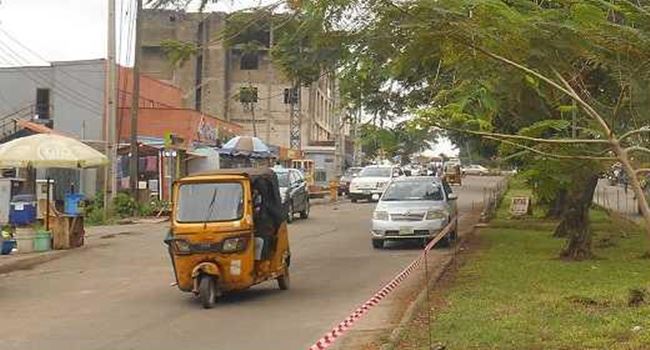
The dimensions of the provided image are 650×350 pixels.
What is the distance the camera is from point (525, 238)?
21.8m

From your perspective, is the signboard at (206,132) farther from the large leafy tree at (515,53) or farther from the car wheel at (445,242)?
the large leafy tree at (515,53)

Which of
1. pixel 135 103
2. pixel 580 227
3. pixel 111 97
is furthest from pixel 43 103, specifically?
pixel 580 227

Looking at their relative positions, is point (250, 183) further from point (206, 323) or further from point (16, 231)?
point (16, 231)

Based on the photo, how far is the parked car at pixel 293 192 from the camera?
29.1 m

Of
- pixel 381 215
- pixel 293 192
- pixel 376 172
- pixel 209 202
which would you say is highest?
pixel 376 172

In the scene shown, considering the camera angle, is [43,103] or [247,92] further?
[43,103]

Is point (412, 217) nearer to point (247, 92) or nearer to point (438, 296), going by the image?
point (438, 296)

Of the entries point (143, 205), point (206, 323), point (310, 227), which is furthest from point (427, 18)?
point (143, 205)

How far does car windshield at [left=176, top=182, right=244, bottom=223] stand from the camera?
12578 mm

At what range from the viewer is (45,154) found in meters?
20.5

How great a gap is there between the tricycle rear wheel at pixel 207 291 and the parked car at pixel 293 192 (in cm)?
1596

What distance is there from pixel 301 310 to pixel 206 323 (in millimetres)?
1457

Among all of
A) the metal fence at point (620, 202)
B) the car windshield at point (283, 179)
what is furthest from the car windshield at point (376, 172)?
the car windshield at point (283, 179)

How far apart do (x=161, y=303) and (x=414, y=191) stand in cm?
1023
